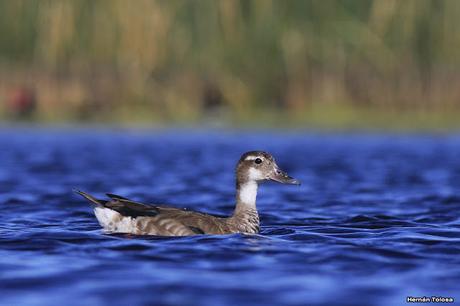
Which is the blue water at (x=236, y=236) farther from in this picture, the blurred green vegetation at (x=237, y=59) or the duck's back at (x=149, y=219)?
the blurred green vegetation at (x=237, y=59)

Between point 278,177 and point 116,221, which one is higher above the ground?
point 278,177

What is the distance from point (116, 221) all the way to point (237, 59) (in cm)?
2526

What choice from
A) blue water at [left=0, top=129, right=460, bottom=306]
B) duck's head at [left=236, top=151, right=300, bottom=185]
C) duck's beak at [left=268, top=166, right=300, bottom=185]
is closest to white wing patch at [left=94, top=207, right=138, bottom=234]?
blue water at [left=0, top=129, right=460, bottom=306]

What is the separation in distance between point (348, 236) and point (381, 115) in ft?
78.6

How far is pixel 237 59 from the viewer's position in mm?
36656

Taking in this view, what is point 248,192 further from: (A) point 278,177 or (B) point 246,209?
(A) point 278,177

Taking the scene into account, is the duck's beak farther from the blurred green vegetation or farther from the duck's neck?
the blurred green vegetation

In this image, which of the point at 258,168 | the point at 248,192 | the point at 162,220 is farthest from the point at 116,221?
the point at 258,168

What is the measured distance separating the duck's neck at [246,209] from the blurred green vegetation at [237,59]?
23.1 m

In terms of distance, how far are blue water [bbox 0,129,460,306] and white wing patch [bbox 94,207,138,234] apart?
0.16 meters

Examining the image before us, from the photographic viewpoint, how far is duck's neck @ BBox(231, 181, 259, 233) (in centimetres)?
1230

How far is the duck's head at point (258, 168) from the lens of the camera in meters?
12.5

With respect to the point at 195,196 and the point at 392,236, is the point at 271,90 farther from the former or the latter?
the point at 392,236

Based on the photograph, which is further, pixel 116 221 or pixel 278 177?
pixel 278 177
